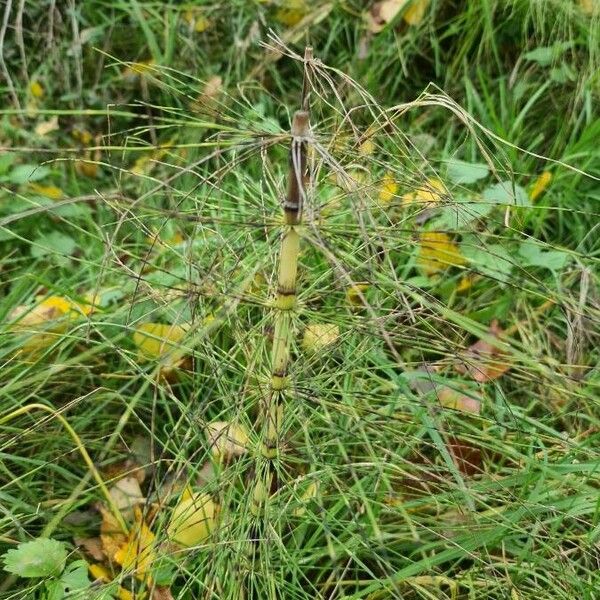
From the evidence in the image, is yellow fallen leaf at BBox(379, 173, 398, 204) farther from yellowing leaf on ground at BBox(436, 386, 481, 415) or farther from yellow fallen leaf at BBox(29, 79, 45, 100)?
yellow fallen leaf at BBox(29, 79, 45, 100)

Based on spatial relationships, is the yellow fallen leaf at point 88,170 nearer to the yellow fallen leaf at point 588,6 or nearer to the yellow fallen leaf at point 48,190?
the yellow fallen leaf at point 48,190

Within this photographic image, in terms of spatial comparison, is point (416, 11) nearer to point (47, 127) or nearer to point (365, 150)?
point (47, 127)

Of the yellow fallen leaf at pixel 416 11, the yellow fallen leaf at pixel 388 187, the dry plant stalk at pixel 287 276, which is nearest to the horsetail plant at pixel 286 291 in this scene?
the dry plant stalk at pixel 287 276

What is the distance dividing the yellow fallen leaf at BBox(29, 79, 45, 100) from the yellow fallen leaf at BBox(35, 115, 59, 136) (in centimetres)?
7

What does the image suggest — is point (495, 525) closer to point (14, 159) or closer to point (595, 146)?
point (595, 146)

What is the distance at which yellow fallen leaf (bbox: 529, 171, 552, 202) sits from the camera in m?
1.78

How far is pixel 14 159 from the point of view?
2.11 metres

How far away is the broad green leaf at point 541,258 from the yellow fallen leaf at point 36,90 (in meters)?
1.36

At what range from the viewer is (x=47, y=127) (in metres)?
2.29

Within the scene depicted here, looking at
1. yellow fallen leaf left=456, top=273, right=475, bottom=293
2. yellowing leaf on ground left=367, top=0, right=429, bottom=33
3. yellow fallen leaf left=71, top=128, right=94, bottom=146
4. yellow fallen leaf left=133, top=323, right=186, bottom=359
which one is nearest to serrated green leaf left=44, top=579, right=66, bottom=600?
yellow fallen leaf left=133, top=323, right=186, bottom=359

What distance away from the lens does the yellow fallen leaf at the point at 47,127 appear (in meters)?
2.27

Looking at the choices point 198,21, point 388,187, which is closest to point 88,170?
point 198,21

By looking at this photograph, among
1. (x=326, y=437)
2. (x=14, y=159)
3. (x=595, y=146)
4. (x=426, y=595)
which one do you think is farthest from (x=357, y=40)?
(x=426, y=595)

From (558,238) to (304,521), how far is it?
0.91 m
